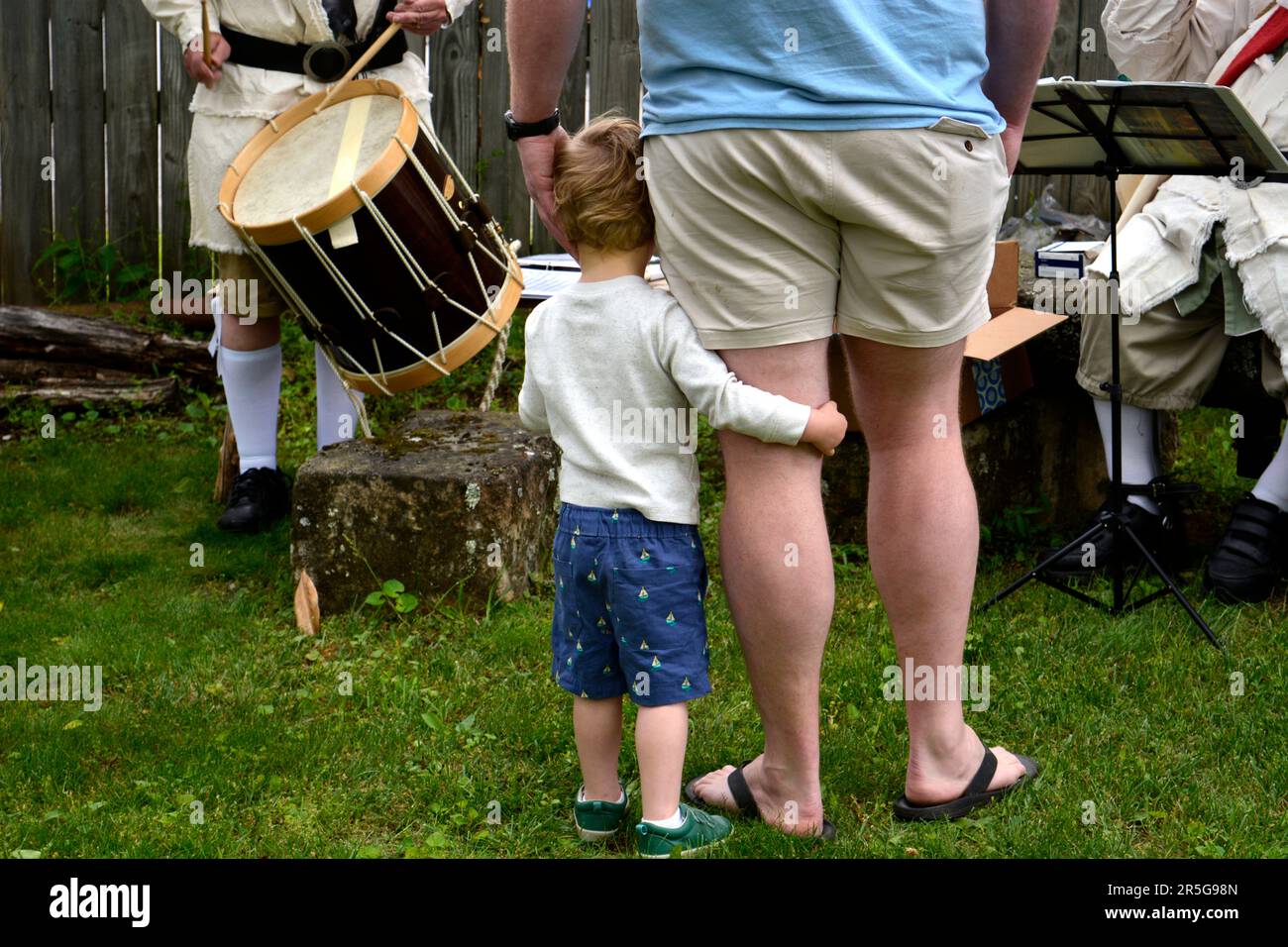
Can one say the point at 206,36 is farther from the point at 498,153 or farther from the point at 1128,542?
the point at 1128,542

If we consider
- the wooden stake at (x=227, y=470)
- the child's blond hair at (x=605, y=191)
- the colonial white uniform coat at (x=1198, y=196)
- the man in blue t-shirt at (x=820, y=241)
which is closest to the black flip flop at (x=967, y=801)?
the man in blue t-shirt at (x=820, y=241)

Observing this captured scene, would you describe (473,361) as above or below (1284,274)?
below

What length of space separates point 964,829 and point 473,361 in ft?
13.6

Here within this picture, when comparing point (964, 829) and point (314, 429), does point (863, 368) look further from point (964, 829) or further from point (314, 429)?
point (314, 429)

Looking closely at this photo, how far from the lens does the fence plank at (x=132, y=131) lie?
6.53 metres

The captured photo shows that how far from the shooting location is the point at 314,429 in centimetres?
573

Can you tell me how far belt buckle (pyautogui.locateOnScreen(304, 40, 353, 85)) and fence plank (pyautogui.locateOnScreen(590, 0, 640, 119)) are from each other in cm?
252

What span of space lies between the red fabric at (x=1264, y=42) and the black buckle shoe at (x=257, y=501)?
298cm

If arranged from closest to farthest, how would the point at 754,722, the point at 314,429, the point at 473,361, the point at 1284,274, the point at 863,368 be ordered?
the point at 863,368
the point at 754,722
the point at 1284,274
the point at 314,429
the point at 473,361

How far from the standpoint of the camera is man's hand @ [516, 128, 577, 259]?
244 cm

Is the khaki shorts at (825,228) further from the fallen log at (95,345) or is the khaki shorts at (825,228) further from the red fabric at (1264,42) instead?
the fallen log at (95,345)

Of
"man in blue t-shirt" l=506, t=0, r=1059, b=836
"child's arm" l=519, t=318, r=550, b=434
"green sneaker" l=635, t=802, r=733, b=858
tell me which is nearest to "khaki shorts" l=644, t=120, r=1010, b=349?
"man in blue t-shirt" l=506, t=0, r=1059, b=836

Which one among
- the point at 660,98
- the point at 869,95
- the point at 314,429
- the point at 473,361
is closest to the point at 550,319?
the point at 660,98

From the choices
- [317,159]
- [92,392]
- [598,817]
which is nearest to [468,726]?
[598,817]
